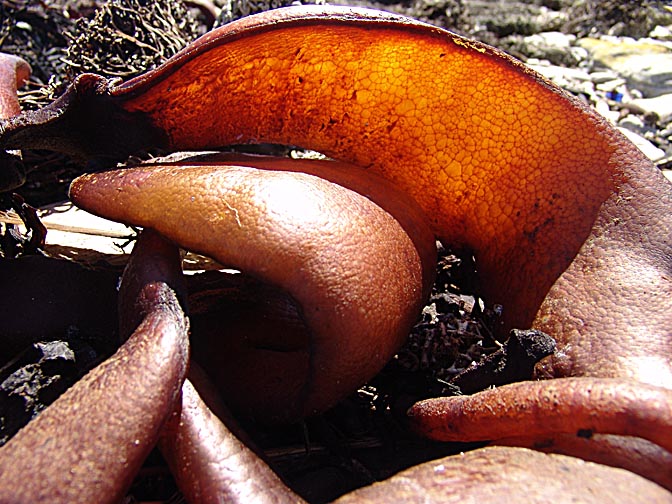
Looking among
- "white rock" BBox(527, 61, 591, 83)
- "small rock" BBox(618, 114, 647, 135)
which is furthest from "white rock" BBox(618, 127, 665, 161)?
"white rock" BBox(527, 61, 591, 83)

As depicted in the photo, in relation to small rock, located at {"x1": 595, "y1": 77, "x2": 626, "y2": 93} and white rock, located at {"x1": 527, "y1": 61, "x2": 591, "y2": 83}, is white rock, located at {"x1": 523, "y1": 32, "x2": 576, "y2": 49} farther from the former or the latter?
small rock, located at {"x1": 595, "y1": 77, "x2": 626, "y2": 93}

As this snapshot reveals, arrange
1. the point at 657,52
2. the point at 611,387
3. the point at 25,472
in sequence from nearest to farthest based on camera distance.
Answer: the point at 25,472
the point at 611,387
the point at 657,52

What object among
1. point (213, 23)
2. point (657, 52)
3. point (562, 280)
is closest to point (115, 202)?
point (562, 280)

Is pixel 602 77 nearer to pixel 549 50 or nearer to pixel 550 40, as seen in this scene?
pixel 549 50

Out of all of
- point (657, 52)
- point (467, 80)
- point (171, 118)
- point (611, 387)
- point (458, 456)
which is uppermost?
point (657, 52)


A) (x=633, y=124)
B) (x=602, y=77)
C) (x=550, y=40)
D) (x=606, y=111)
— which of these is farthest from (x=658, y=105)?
(x=550, y=40)

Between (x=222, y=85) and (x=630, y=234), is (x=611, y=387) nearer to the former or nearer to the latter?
(x=630, y=234)

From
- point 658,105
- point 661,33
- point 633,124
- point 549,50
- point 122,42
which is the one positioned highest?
point 661,33

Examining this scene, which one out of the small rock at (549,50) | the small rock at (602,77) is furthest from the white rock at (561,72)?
the small rock at (549,50)
